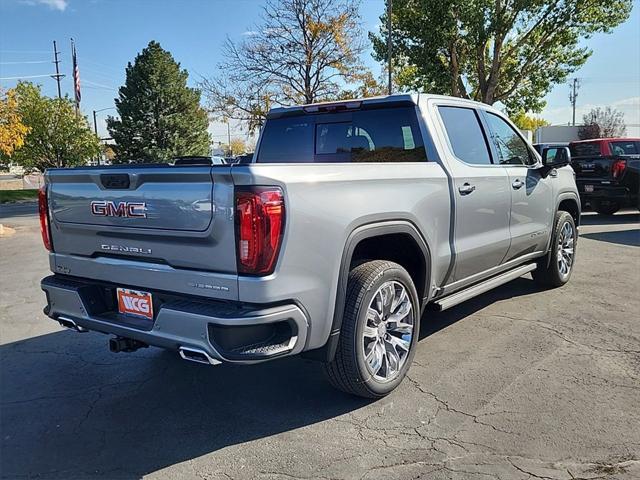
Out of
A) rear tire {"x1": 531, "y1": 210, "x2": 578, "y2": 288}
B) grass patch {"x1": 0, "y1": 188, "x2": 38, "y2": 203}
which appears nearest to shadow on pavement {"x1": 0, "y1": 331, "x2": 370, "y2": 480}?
rear tire {"x1": 531, "y1": 210, "x2": 578, "y2": 288}

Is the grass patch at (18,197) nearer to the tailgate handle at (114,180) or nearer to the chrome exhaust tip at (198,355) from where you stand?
the tailgate handle at (114,180)

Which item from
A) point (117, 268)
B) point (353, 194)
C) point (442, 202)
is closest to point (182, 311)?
point (117, 268)

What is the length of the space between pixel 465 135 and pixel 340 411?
2.53m

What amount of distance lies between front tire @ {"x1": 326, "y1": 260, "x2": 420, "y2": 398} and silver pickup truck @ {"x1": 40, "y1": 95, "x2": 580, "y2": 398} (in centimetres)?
1

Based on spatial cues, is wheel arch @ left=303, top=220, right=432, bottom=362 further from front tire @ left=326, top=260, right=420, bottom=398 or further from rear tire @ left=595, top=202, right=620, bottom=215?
rear tire @ left=595, top=202, right=620, bottom=215

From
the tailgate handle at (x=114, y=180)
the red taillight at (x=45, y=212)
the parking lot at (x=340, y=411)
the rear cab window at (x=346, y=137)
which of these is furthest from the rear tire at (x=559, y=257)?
the red taillight at (x=45, y=212)

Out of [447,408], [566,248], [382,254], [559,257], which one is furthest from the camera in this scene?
[566,248]

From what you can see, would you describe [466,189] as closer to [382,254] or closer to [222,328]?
[382,254]

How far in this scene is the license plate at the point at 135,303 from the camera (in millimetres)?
3090

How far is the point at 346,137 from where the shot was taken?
14.9 feet

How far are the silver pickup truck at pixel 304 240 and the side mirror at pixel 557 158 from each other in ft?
2.81

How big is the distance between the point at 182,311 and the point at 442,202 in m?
2.07

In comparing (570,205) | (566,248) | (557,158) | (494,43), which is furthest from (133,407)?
(494,43)

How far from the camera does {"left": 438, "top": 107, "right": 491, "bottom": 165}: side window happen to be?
14.3 ft
